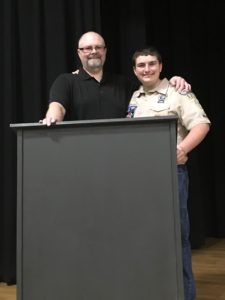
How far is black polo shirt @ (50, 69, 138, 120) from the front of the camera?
6.70 ft

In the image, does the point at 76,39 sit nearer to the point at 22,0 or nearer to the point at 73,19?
the point at 73,19

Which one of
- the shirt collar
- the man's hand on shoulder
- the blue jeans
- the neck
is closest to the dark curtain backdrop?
the neck

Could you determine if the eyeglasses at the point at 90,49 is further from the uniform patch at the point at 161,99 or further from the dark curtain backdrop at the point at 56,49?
the dark curtain backdrop at the point at 56,49

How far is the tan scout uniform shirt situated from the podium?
0.42 meters

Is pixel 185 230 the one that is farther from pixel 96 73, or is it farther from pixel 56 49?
pixel 56 49

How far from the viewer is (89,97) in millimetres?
2051

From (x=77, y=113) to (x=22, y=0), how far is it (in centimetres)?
123

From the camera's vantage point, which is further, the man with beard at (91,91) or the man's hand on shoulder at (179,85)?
the man with beard at (91,91)

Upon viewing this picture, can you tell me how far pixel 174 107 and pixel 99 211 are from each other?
0.66m

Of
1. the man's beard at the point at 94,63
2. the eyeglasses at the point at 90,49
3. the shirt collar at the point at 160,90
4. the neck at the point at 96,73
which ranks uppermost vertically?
the eyeglasses at the point at 90,49

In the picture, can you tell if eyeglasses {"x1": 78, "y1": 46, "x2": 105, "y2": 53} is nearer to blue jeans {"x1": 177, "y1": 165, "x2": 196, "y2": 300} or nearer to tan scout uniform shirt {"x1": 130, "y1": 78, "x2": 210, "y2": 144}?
tan scout uniform shirt {"x1": 130, "y1": 78, "x2": 210, "y2": 144}

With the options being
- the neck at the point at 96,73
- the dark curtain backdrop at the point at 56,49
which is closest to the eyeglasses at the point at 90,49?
the neck at the point at 96,73

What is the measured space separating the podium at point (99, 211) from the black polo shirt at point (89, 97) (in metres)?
0.58

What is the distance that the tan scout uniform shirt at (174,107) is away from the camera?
70.6 inches
